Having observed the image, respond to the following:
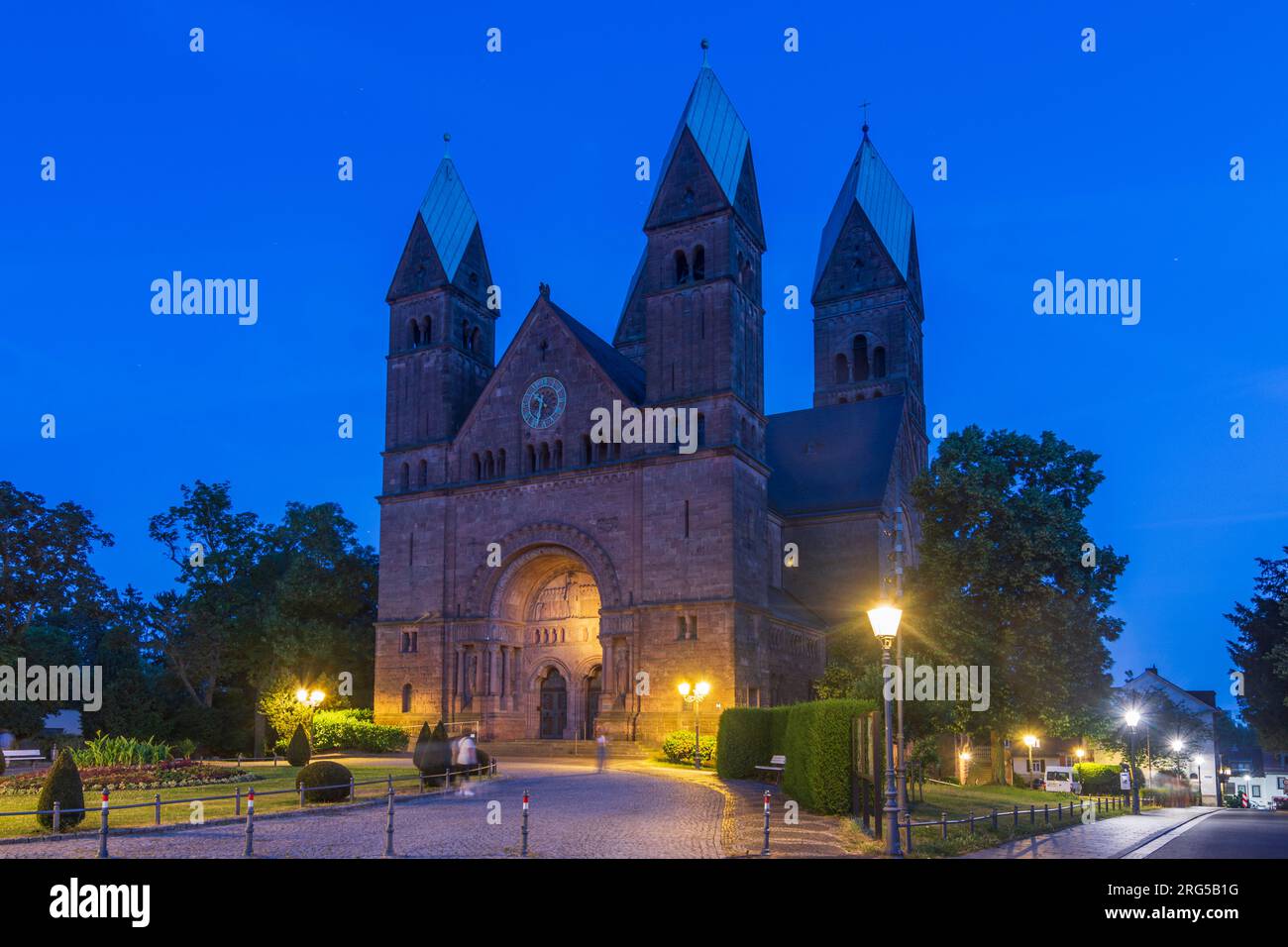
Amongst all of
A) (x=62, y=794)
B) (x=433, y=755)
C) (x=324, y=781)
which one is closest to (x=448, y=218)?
(x=433, y=755)

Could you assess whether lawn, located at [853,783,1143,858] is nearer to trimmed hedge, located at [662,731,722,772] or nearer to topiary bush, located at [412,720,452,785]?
trimmed hedge, located at [662,731,722,772]

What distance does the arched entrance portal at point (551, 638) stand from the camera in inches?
2047

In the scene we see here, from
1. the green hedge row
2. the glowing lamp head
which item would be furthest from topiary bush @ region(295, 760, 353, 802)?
the glowing lamp head

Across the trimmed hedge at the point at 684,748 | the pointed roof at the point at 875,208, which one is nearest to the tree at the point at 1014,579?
the trimmed hedge at the point at 684,748

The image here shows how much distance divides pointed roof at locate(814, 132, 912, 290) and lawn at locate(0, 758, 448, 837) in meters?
54.5

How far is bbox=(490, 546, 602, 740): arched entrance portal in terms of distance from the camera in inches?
2047

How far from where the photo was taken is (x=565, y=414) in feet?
170

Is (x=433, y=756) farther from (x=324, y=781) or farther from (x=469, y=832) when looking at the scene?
(x=469, y=832)

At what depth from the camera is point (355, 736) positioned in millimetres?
49094

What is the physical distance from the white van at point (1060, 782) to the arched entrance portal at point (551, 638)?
21463 mm

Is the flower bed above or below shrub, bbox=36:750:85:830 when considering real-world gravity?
below

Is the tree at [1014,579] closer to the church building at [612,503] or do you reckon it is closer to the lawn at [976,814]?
the lawn at [976,814]
